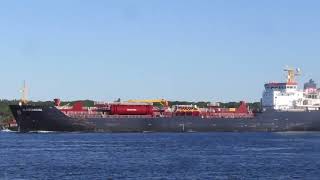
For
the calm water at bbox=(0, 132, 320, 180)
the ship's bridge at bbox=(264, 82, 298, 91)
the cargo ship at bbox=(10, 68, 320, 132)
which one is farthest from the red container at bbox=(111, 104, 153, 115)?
the calm water at bbox=(0, 132, 320, 180)

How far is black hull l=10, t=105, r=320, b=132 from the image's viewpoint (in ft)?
358

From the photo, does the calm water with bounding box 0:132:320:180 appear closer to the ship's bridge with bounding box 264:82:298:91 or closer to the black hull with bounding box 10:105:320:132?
the black hull with bounding box 10:105:320:132

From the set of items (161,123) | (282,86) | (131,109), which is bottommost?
(161,123)

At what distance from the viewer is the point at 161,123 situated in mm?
116500

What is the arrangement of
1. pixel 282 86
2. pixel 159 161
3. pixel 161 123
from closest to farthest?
pixel 159 161 < pixel 161 123 < pixel 282 86

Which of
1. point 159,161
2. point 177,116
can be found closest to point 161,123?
point 177,116

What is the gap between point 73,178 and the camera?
4809cm

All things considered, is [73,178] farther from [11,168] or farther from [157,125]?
[157,125]

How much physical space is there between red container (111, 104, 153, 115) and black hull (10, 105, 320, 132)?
5.15ft

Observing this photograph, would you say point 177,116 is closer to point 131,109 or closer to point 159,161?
point 131,109

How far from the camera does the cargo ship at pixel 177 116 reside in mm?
110000

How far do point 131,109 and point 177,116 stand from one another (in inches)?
285

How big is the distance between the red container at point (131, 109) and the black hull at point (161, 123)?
5.15ft

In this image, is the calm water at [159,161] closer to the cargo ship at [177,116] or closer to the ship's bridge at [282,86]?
the cargo ship at [177,116]
